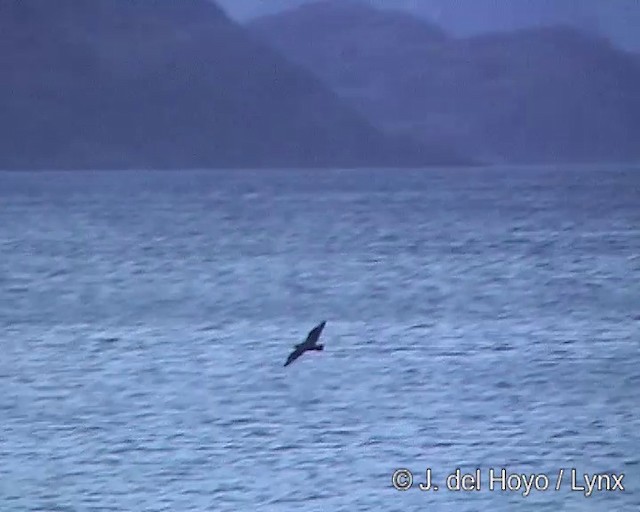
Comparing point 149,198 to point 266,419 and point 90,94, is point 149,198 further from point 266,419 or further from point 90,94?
point 266,419

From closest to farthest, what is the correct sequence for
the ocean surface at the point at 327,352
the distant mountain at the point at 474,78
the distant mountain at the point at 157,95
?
the ocean surface at the point at 327,352 → the distant mountain at the point at 474,78 → the distant mountain at the point at 157,95

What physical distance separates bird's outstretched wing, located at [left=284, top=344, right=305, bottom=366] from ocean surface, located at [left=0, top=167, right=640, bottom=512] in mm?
34

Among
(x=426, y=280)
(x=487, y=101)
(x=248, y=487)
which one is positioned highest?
(x=487, y=101)

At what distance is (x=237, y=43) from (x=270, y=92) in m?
0.29

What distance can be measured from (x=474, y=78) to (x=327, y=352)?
1.17m

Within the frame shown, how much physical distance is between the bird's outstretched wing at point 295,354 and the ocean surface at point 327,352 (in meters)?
0.03

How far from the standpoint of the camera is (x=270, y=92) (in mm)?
4223

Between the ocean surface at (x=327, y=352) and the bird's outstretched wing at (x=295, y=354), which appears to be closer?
the ocean surface at (x=327, y=352)

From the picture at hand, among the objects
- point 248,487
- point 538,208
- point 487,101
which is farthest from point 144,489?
point 538,208

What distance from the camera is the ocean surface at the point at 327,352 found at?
3.24m

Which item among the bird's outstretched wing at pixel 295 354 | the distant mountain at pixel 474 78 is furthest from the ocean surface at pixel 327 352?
the distant mountain at pixel 474 78

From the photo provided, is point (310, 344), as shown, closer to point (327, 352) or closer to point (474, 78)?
point (327, 352)

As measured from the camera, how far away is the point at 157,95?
164 inches

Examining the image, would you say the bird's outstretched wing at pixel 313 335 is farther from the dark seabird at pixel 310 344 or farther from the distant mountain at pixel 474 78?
the distant mountain at pixel 474 78
